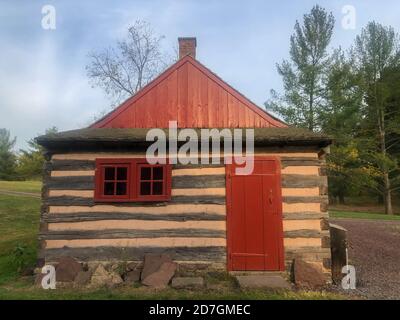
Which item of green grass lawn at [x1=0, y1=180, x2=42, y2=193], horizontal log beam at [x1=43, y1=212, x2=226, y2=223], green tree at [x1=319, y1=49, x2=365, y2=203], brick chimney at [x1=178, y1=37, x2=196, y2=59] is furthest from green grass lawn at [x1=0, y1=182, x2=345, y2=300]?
green tree at [x1=319, y1=49, x2=365, y2=203]

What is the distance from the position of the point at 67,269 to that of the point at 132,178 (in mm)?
2608

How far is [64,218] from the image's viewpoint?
8438 millimetres

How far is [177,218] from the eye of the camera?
8.41m

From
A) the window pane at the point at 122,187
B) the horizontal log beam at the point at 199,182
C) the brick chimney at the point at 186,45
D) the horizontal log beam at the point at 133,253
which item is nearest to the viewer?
the horizontal log beam at the point at 133,253

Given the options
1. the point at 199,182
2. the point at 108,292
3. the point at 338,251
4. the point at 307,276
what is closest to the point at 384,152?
the point at 338,251

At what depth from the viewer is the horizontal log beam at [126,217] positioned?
8398 millimetres

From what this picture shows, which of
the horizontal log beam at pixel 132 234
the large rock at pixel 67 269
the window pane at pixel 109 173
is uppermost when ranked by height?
the window pane at pixel 109 173

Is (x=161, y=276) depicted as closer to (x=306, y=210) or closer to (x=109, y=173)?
(x=109, y=173)

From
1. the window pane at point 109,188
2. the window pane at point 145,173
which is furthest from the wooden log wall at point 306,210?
the window pane at point 109,188

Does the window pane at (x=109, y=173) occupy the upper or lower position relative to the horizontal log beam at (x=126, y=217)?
upper

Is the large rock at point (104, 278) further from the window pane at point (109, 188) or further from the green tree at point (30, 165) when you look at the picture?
the green tree at point (30, 165)

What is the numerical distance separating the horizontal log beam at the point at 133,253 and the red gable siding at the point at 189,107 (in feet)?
11.2
